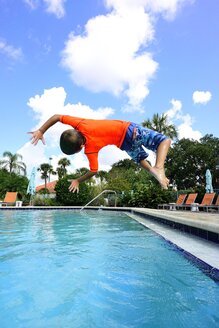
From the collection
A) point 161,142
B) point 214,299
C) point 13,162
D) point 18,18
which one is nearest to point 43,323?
point 214,299

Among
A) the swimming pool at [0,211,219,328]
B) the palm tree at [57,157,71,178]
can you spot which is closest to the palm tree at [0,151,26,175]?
the palm tree at [57,157,71,178]

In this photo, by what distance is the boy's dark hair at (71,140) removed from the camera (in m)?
4.07

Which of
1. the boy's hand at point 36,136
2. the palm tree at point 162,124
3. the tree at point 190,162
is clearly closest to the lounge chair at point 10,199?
the palm tree at point 162,124

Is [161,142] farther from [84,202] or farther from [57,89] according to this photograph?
[84,202]

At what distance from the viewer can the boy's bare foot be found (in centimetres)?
416

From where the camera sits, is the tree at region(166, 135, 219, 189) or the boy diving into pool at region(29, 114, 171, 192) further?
the tree at region(166, 135, 219, 189)

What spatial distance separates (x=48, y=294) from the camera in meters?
3.50

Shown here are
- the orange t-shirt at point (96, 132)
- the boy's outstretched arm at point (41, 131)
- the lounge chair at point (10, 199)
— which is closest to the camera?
the orange t-shirt at point (96, 132)

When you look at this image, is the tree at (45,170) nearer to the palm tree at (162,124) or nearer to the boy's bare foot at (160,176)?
the palm tree at (162,124)

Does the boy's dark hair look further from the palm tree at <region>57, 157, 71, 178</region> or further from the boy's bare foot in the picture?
the palm tree at <region>57, 157, 71, 178</region>

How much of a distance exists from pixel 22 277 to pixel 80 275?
0.72 metres

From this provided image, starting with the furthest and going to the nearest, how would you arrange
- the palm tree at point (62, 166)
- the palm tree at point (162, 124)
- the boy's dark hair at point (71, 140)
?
the palm tree at point (62, 166), the palm tree at point (162, 124), the boy's dark hair at point (71, 140)

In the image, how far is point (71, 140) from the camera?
4.06 metres

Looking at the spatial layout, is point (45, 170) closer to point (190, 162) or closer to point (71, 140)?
point (190, 162)
